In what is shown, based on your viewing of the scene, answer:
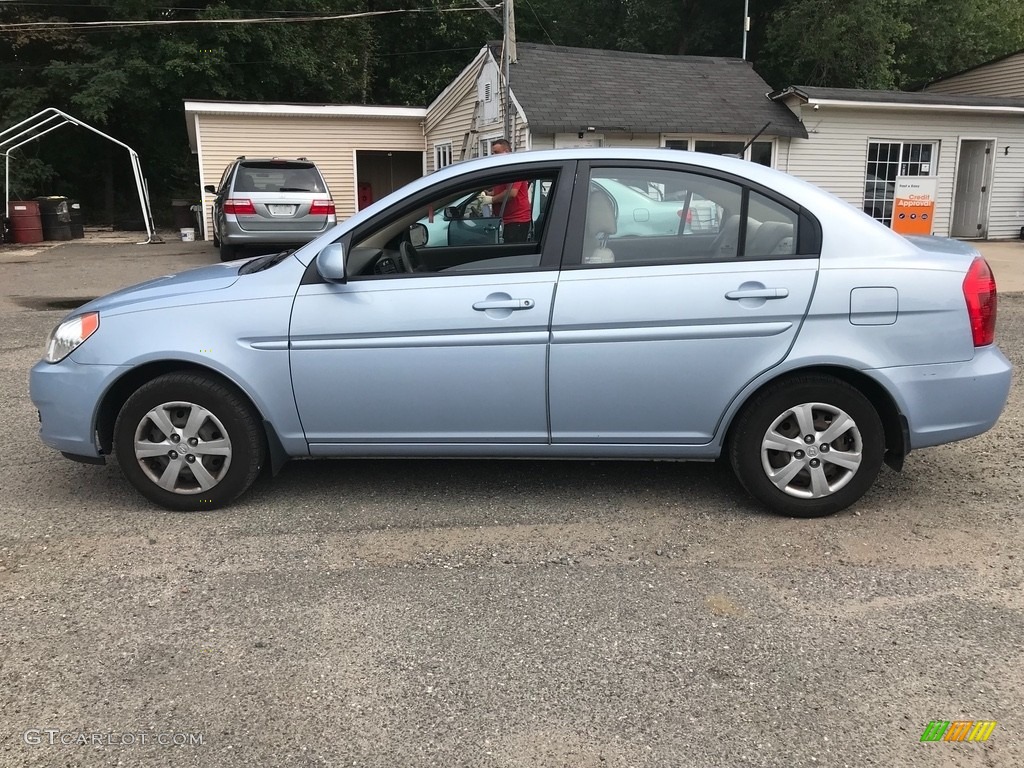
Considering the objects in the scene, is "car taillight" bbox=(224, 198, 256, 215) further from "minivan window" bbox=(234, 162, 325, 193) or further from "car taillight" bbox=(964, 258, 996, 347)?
"car taillight" bbox=(964, 258, 996, 347)

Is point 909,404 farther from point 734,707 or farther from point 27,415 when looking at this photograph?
point 27,415

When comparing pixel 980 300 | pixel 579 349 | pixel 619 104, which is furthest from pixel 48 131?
pixel 980 300

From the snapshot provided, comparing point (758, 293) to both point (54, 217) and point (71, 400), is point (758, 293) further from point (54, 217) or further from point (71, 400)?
point (54, 217)

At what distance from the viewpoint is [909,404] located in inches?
144

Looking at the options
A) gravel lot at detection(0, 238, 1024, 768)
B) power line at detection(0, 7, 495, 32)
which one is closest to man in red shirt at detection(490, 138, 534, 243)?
gravel lot at detection(0, 238, 1024, 768)

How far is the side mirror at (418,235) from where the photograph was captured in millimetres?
4307

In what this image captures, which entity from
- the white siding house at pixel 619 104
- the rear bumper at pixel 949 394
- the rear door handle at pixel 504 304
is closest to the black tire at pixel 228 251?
the white siding house at pixel 619 104

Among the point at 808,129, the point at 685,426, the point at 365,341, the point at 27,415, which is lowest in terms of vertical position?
the point at 27,415

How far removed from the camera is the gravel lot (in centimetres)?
241

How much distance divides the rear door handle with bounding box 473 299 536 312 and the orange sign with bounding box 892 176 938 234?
16.6 m

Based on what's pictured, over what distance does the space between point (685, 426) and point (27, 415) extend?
14.8 ft

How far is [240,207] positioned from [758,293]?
34.3 ft

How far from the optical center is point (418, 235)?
4371 mm

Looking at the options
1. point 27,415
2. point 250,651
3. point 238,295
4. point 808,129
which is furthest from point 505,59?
point 250,651
